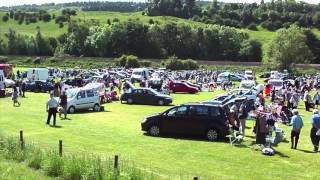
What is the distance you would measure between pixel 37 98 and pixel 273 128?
77.9 ft

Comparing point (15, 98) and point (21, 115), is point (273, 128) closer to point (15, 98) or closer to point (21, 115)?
point (21, 115)

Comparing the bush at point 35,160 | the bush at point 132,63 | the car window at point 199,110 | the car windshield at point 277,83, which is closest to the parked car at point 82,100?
the car window at point 199,110

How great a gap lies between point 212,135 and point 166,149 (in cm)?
316

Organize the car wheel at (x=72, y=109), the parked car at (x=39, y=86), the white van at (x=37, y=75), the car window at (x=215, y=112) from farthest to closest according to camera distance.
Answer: the white van at (x=37, y=75)
the parked car at (x=39, y=86)
the car wheel at (x=72, y=109)
the car window at (x=215, y=112)

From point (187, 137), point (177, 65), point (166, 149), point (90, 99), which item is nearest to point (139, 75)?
point (90, 99)

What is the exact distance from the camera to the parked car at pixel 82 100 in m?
33.3

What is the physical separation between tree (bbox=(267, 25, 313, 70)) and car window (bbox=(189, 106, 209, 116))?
7675 cm

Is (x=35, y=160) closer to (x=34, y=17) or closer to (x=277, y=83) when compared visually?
(x=277, y=83)

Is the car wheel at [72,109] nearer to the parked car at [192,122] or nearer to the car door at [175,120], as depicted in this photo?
the parked car at [192,122]

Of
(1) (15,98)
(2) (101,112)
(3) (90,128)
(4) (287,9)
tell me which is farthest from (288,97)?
(4) (287,9)

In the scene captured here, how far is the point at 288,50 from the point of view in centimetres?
9888

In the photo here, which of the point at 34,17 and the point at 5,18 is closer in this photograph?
the point at 5,18

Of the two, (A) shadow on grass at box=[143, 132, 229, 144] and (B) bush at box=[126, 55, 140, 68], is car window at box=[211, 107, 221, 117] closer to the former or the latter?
(A) shadow on grass at box=[143, 132, 229, 144]

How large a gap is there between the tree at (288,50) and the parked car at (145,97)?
206 ft
